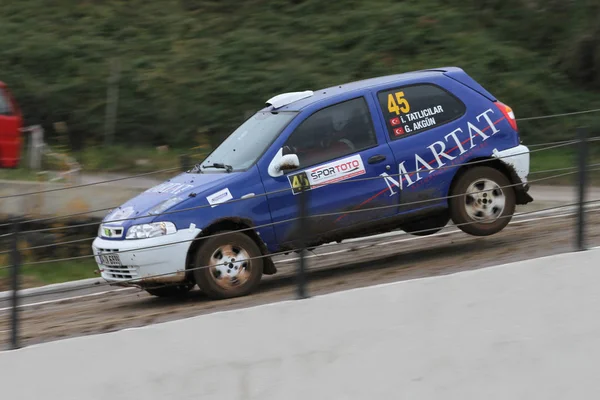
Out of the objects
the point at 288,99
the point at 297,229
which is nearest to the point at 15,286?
the point at 297,229

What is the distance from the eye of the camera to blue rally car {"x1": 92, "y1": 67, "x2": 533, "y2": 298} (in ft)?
28.2

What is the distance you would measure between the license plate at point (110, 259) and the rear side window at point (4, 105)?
8.62 m

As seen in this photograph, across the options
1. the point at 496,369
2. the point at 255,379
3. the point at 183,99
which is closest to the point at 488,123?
the point at 496,369

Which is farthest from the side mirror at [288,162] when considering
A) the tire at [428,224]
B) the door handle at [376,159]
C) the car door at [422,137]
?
the tire at [428,224]

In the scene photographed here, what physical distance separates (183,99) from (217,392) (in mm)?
14162

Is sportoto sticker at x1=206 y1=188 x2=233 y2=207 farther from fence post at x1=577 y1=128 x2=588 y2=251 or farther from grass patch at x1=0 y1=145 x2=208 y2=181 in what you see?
grass patch at x1=0 y1=145 x2=208 y2=181

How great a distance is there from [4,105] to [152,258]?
9.38 meters

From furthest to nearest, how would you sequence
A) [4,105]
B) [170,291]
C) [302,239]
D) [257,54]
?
[257,54] → [4,105] → [170,291] → [302,239]

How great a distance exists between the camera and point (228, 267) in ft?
28.3

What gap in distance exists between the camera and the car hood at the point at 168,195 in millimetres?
8703

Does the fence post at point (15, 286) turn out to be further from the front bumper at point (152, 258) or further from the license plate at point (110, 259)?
the license plate at point (110, 259)

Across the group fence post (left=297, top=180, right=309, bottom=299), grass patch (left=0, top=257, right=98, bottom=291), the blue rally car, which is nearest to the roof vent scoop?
the blue rally car

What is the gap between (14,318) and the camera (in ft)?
21.0

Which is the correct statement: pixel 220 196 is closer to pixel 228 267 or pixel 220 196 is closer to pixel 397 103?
pixel 228 267
